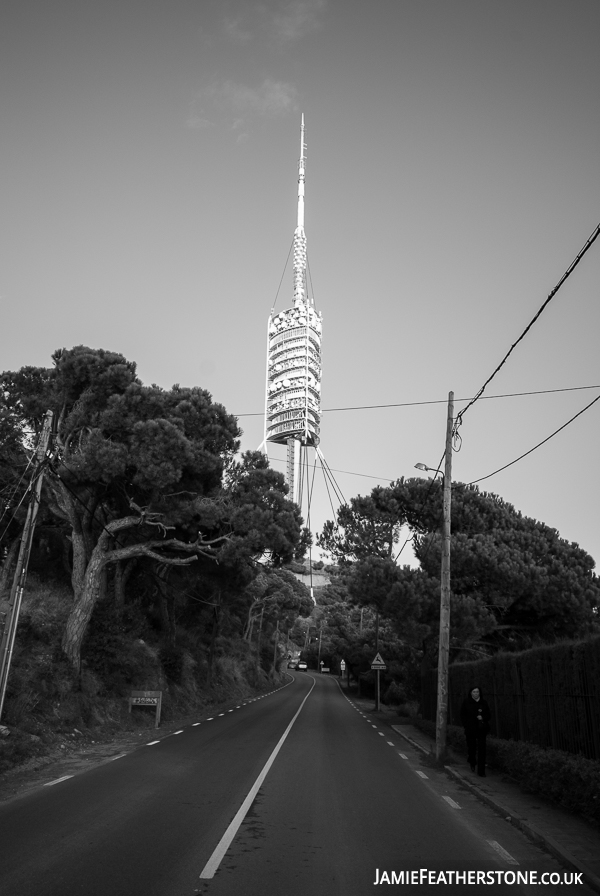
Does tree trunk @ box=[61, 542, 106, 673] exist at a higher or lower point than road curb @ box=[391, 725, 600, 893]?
higher

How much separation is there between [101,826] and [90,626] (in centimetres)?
1622

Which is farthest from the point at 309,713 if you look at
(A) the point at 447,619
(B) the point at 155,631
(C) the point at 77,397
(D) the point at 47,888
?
(D) the point at 47,888

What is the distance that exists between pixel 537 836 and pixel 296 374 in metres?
92.0

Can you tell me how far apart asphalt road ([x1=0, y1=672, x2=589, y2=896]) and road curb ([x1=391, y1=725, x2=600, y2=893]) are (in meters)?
0.14

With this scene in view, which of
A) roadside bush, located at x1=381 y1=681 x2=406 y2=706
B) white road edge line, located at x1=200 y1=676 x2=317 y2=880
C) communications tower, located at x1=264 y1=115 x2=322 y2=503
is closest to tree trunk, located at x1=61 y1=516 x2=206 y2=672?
white road edge line, located at x1=200 y1=676 x2=317 y2=880

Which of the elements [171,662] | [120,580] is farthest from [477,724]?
[171,662]

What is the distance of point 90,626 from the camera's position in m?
22.8

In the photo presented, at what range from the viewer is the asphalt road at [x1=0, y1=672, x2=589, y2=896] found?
5793 mm

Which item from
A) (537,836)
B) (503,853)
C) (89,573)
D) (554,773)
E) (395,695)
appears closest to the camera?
(503,853)

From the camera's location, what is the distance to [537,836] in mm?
7621

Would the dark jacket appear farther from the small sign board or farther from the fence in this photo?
the small sign board

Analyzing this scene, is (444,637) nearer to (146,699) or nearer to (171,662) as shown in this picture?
(146,699)

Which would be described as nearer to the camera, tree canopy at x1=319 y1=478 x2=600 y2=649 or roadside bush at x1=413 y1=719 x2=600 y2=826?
roadside bush at x1=413 y1=719 x2=600 y2=826

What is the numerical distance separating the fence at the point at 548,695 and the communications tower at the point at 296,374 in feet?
261
